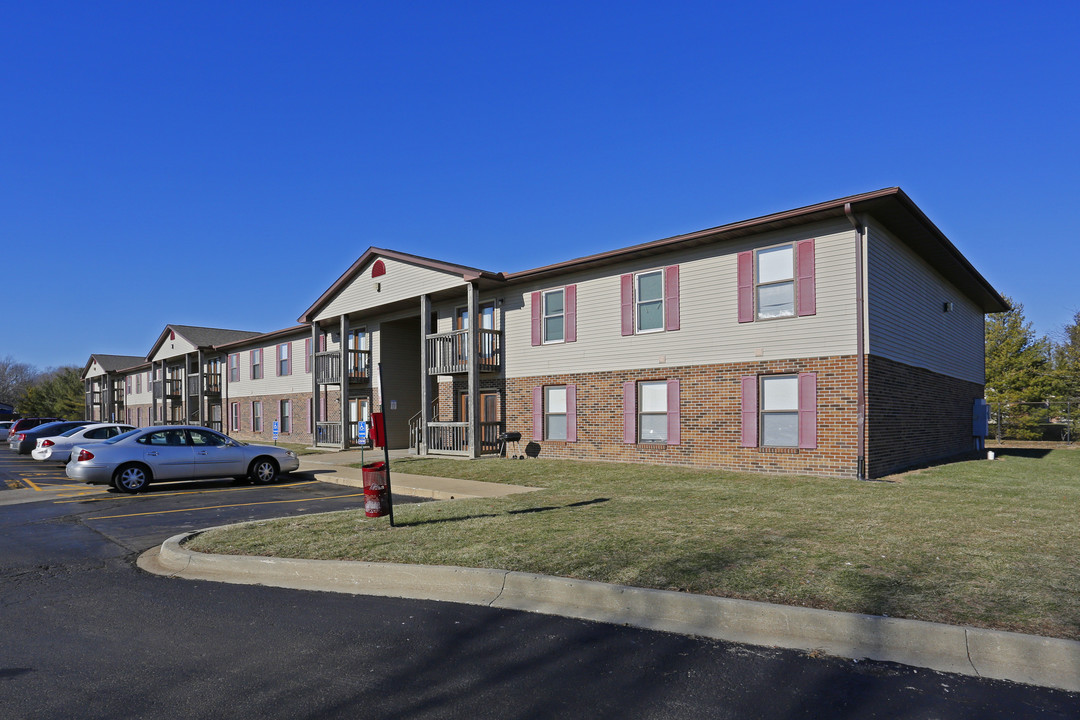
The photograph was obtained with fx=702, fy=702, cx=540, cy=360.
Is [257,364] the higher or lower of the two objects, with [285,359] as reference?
lower

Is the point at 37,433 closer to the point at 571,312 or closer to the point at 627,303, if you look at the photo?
the point at 571,312

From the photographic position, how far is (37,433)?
2778 cm

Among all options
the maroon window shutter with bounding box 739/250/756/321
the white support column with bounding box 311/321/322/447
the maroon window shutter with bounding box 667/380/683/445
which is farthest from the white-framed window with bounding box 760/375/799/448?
the white support column with bounding box 311/321/322/447

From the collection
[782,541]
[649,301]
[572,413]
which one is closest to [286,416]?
[572,413]

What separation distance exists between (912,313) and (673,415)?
21.5 ft

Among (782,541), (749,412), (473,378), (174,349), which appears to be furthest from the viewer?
(174,349)

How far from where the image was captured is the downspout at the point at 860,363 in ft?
47.4

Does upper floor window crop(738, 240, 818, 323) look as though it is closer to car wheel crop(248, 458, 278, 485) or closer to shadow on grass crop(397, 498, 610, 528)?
shadow on grass crop(397, 498, 610, 528)

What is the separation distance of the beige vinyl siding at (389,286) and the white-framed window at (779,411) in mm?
10255

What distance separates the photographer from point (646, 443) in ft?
59.3

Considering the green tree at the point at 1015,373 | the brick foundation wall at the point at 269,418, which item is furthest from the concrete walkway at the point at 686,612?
the green tree at the point at 1015,373

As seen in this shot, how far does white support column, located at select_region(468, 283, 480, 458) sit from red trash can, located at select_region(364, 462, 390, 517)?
11.6 meters

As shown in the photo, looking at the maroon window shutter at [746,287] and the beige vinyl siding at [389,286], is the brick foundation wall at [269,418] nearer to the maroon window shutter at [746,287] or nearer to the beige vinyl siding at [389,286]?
the beige vinyl siding at [389,286]

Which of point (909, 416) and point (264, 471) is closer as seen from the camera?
point (264, 471)
